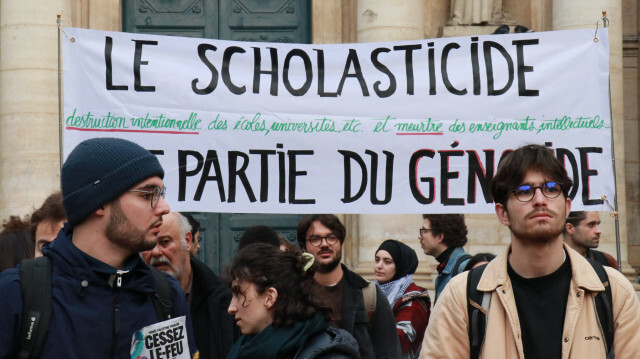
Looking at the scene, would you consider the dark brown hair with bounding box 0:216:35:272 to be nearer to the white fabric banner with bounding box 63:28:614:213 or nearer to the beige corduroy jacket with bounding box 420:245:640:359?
the white fabric banner with bounding box 63:28:614:213

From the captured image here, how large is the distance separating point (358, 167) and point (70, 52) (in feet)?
6.94

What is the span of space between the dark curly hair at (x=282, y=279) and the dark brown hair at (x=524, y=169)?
0.97m

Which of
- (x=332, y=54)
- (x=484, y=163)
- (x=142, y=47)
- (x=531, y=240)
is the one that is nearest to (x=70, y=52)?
(x=142, y=47)

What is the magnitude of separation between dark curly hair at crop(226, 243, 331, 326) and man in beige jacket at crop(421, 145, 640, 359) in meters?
0.65

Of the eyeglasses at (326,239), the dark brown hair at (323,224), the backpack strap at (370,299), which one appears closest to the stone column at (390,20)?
the dark brown hair at (323,224)

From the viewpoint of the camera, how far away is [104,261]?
3.58 meters

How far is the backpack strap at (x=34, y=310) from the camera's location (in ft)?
10.9

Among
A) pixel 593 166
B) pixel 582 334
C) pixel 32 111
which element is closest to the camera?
pixel 582 334

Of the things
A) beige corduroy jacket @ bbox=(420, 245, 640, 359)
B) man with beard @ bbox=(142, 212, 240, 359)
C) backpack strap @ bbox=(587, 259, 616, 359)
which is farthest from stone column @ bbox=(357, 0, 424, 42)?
backpack strap @ bbox=(587, 259, 616, 359)

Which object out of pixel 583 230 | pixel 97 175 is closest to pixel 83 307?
pixel 97 175

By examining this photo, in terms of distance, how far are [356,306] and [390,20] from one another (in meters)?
6.97

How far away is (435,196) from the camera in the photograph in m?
7.61

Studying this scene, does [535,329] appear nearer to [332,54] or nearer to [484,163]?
[484,163]

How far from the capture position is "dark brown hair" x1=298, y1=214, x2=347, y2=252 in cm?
699
